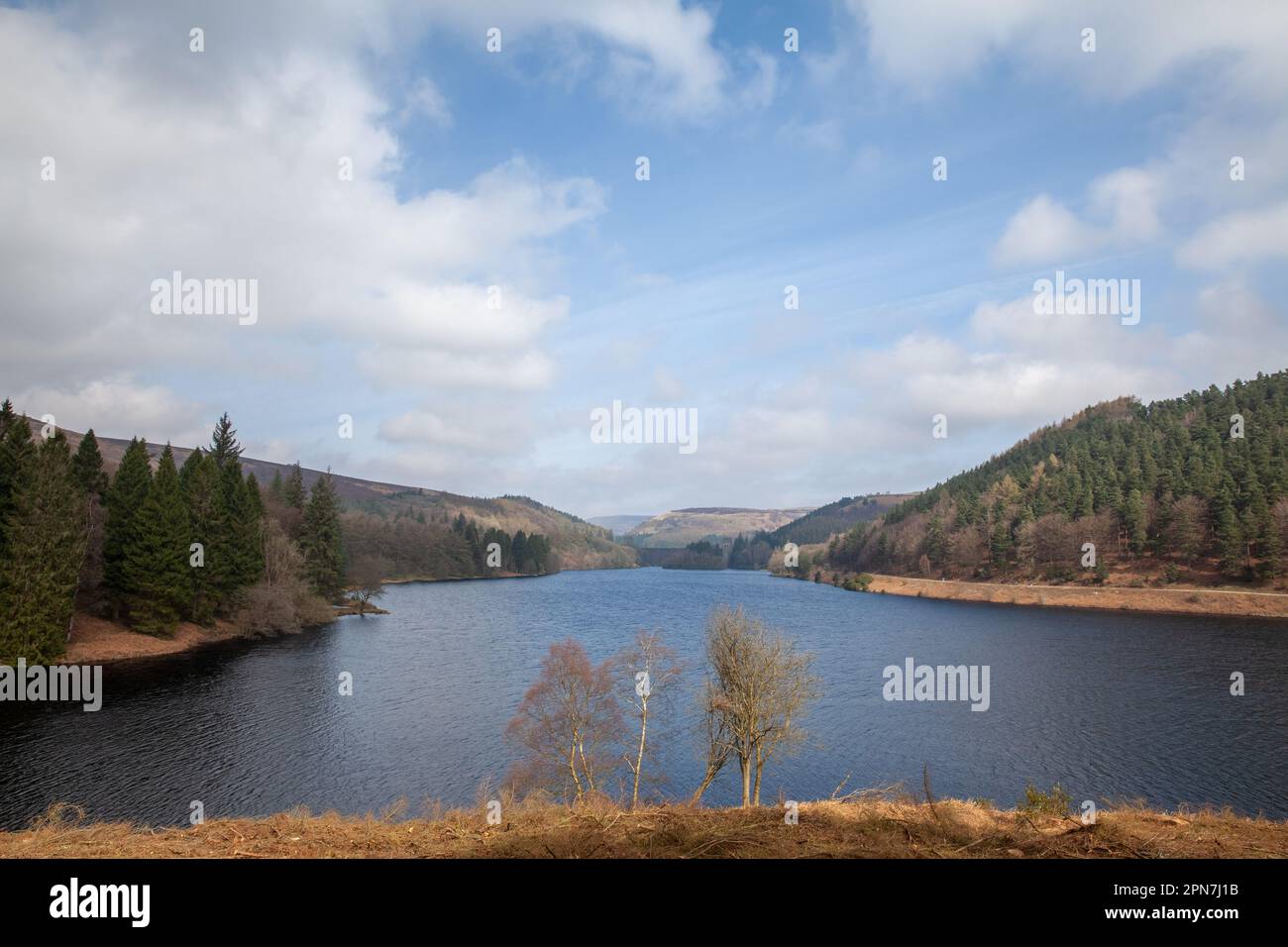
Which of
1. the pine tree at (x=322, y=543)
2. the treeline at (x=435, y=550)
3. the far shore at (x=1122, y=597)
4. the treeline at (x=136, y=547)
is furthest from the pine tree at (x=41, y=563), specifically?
the far shore at (x=1122, y=597)

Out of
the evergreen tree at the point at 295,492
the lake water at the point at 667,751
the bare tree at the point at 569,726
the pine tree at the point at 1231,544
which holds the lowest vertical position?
the lake water at the point at 667,751

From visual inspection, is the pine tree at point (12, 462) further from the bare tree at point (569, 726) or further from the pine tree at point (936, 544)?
the pine tree at point (936, 544)

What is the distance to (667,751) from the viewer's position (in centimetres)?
3381

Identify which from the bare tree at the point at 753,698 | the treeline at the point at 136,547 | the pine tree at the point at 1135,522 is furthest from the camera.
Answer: the pine tree at the point at 1135,522

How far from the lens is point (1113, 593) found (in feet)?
278

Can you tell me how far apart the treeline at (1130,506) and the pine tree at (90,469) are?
115778 millimetres

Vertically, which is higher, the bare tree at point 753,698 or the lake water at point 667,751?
the bare tree at point 753,698

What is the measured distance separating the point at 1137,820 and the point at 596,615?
76917 millimetres

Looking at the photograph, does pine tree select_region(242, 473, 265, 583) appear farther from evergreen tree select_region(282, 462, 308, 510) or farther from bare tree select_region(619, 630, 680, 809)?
bare tree select_region(619, 630, 680, 809)

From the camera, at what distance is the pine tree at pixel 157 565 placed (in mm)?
53219

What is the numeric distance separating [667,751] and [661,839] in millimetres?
27125

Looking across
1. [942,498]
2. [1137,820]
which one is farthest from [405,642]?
[942,498]
